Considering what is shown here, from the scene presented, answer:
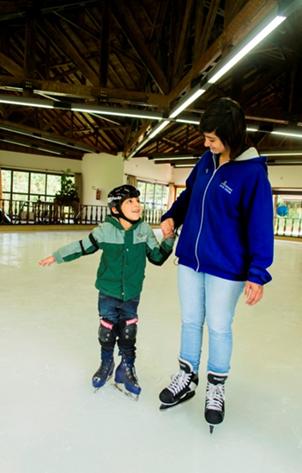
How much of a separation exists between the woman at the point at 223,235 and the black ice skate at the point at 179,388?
0.43ft

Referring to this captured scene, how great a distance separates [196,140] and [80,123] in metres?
5.04

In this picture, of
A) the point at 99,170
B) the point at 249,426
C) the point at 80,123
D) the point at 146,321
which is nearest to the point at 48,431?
the point at 249,426

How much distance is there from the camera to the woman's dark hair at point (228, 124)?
1.30 m

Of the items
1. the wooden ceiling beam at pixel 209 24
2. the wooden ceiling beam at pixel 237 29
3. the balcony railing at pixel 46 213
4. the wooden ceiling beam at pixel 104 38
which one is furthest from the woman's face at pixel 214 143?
the balcony railing at pixel 46 213

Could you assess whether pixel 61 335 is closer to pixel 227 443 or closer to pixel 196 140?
pixel 227 443

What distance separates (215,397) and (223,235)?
708 mm

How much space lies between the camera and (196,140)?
574 inches

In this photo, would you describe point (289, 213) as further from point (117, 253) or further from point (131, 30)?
point (117, 253)

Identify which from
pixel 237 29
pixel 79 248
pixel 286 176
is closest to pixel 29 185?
pixel 286 176

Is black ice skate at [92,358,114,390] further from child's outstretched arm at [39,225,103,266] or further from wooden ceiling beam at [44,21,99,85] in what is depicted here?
wooden ceiling beam at [44,21,99,85]

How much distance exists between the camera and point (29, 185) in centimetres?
1466

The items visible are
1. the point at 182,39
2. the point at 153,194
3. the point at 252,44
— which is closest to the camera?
the point at 252,44

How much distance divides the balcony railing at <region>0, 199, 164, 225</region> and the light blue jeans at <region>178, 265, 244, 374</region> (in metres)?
9.35

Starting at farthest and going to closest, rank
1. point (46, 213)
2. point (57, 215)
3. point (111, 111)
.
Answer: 1. point (57, 215)
2. point (46, 213)
3. point (111, 111)
